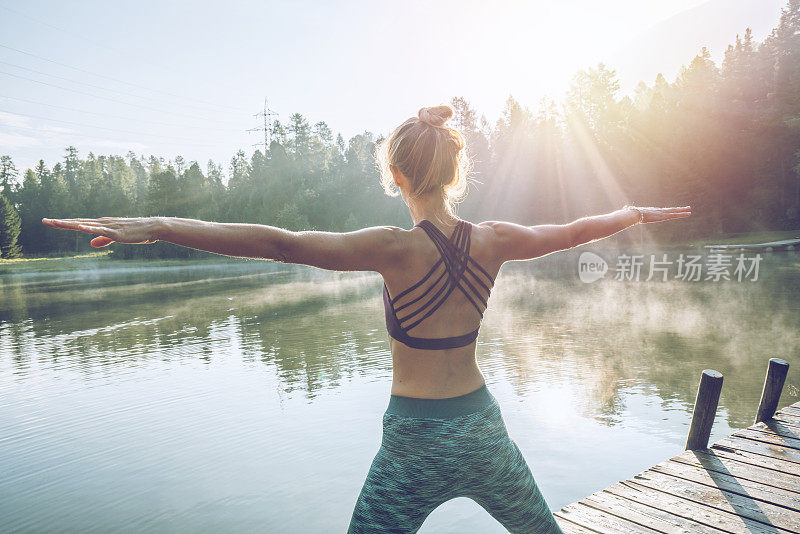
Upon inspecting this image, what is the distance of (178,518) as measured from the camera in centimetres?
612

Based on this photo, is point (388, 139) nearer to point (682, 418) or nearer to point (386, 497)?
point (386, 497)

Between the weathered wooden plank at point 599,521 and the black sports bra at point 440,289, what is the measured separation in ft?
8.19

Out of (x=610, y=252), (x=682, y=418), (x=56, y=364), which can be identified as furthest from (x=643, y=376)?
(x=610, y=252)

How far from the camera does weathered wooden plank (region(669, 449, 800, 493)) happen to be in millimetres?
4078

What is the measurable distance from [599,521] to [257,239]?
10.8 ft

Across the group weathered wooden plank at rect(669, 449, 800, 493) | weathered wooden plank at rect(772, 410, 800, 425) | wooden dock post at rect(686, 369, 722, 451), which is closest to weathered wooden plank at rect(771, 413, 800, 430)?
weathered wooden plank at rect(772, 410, 800, 425)

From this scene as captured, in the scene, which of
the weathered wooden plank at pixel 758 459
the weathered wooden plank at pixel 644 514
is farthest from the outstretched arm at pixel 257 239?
the weathered wooden plank at pixel 758 459

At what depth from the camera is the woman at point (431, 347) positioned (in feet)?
5.80

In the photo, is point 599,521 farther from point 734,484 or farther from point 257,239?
point 257,239

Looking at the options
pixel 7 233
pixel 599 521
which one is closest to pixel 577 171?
pixel 599 521

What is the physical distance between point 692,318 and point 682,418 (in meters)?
8.56

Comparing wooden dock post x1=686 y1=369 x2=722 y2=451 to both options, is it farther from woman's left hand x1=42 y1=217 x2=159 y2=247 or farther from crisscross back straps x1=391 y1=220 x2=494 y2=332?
woman's left hand x1=42 y1=217 x2=159 y2=247

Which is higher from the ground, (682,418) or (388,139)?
(388,139)

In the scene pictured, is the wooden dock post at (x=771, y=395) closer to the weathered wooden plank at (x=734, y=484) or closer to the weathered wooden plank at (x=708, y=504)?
the weathered wooden plank at (x=734, y=484)
